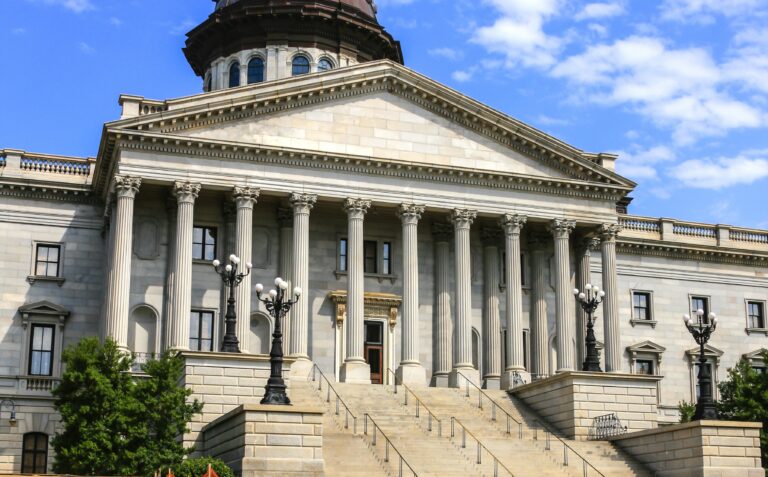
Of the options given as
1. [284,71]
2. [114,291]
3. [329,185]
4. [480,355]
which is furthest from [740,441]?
[284,71]

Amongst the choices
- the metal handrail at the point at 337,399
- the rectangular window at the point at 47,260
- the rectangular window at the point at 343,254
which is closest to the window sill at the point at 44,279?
the rectangular window at the point at 47,260

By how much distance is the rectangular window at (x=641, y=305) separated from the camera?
61.5m

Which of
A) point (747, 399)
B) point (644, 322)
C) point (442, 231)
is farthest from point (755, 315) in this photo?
point (442, 231)

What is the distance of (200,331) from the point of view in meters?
50.1

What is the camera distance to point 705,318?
61.0 meters

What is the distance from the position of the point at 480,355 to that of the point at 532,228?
6541 mm

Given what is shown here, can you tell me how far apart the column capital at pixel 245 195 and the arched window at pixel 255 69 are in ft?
62.0

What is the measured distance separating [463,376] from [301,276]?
26.5 feet

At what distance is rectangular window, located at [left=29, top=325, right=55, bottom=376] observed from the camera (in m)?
50.2

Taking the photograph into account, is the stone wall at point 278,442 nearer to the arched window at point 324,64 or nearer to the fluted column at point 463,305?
the fluted column at point 463,305

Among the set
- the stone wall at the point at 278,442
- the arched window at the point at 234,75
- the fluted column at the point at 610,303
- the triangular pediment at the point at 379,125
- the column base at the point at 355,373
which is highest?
the arched window at the point at 234,75

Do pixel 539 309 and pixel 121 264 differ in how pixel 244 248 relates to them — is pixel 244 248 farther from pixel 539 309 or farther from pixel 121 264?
pixel 539 309

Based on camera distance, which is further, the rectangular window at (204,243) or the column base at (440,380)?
the rectangular window at (204,243)

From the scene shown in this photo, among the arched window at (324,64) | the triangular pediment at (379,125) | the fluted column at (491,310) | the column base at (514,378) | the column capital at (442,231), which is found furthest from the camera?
the arched window at (324,64)
